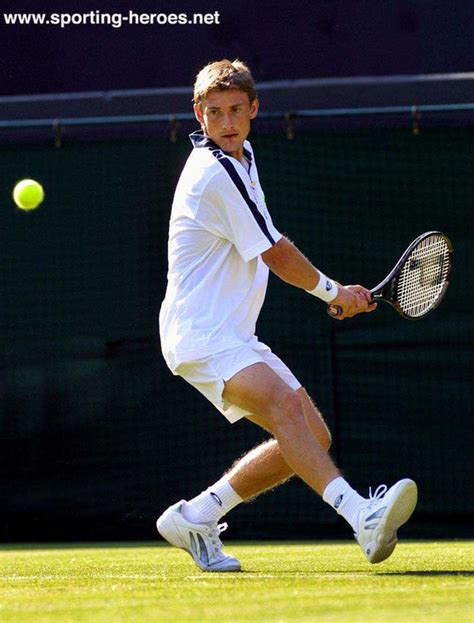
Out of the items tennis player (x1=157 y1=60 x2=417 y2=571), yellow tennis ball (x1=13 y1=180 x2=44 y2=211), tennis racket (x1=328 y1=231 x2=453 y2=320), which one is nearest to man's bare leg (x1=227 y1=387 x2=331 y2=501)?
tennis player (x1=157 y1=60 x2=417 y2=571)

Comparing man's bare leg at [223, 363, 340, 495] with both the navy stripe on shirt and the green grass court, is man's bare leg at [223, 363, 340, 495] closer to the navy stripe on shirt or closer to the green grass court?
the green grass court

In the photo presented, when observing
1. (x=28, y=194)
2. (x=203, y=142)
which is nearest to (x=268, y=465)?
(x=203, y=142)

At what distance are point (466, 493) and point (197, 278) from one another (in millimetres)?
3234

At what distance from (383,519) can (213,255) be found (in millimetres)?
1064

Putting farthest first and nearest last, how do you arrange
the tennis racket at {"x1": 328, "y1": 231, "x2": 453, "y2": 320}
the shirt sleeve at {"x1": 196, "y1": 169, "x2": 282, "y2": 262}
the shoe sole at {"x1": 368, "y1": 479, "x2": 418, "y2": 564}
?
the tennis racket at {"x1": 328, "y1": 231, "x2": 453, "y2": 320}, the shirt sleeve at {"x1": 196, "y1": 169, "x2": 282, "y2": 262}, the shoe sole at {"x1": 368, "y1": 479, "x2": 418, "y2": 564}

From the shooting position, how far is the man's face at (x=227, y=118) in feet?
15.1

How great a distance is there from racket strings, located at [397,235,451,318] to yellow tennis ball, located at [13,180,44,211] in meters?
2.94

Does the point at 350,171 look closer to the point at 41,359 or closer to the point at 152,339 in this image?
the point at 152,339

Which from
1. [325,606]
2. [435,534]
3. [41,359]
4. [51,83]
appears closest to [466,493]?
[435,534]

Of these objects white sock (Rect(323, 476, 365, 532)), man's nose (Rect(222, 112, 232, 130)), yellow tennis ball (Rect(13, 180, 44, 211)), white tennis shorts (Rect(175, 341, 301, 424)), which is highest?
man's nose (Rect(222, 112, 232, 130))

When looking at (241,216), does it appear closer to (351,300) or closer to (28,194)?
(351,300)

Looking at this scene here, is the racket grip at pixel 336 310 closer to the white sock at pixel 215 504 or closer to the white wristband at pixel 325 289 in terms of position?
the white wristband at pixel 325 289

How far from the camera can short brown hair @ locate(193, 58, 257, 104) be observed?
463 cm

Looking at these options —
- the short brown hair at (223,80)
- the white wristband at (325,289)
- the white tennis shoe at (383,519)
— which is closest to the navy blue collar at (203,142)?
the short brown hair at (223,80)
